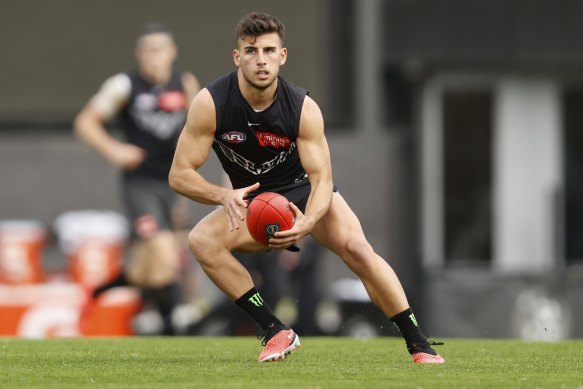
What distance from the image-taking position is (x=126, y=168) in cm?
1611

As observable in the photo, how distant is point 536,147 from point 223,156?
11.0m

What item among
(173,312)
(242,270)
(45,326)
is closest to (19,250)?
(45,326)

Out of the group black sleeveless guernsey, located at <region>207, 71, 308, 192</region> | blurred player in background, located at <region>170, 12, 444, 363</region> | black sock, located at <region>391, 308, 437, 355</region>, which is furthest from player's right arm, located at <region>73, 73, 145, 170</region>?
black sock, located at <region>391, 308, 437, 355</region>

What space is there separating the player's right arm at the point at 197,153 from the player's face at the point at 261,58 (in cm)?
28

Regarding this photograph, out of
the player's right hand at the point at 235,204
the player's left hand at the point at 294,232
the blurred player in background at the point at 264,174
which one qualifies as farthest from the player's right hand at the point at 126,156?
the player's left hand at the point at 294,232

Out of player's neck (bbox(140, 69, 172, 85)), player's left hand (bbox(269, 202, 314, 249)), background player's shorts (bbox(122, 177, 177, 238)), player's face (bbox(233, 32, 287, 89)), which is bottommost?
background player's shorts (bbox(122, 177, 177, 238))

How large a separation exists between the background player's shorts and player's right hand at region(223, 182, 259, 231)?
231 inches

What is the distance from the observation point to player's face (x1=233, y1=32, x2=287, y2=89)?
10125 millimetres

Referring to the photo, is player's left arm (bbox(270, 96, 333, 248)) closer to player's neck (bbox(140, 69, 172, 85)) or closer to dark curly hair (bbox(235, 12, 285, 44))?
dark curly hair (bbox(235, 12, 285, 44))

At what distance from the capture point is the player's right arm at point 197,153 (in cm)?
1023

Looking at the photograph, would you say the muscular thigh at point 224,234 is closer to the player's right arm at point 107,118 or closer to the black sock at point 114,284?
the player's right arm at point 107,118

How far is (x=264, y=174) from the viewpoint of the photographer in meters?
10.6

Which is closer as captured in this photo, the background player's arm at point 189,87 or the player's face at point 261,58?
the player's face at point 261,58

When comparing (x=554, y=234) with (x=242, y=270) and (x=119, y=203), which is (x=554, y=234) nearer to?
(x=119, y=203)
